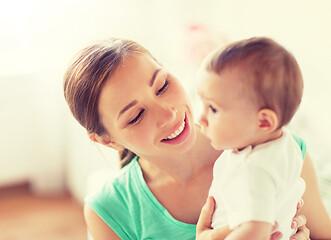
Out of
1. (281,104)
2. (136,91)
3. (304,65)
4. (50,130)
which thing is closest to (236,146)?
(281,104)

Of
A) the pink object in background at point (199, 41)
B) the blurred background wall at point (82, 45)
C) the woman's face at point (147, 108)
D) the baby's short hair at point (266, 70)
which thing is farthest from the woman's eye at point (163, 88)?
the pink object in background at point (199, 41)

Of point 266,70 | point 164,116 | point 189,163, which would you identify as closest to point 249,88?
point 266,70

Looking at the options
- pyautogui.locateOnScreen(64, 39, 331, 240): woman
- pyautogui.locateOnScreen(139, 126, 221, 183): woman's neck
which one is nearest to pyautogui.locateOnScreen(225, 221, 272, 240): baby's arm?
pyautogui.locateOnScreen(64, 39, 331, 240): woman

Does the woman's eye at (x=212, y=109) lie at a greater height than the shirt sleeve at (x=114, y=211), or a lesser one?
greater

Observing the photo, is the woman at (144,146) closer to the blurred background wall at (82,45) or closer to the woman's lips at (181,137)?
the woman's lips at (181,137)

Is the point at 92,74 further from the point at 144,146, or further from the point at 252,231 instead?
the point at 252,231

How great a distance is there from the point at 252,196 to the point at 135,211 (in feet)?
1.66

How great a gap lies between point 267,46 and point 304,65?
1.52m

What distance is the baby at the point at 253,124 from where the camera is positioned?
734mm

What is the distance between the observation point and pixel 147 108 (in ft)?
3.39

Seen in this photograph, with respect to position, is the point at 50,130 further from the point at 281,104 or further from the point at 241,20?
the point at 281,104

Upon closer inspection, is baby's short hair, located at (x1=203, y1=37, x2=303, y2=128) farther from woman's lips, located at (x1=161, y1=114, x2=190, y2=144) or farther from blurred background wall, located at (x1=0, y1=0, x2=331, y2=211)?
blurred background wall, located at (x1=0, y1=0, x2=331, y2=211)

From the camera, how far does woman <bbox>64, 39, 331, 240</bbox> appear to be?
40.4 inches

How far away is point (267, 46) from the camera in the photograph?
2.43ft
